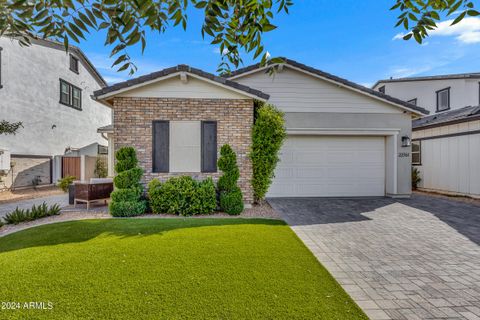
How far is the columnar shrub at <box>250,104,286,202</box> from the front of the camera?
7777 mm

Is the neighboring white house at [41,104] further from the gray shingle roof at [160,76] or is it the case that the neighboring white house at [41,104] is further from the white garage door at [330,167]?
the white garage door at [330,167]

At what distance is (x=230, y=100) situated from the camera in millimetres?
7789

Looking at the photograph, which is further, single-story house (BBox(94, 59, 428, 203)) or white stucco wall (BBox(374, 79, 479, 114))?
white stucco wall (BBox(374, 79, 479, 114))

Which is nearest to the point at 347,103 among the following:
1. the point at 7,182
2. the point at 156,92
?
the point at 156,92

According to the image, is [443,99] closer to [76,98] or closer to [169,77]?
[169,77]

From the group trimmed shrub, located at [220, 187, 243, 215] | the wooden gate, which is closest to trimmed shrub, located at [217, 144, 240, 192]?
trimmed shrub, located at [220, 187, 243, 215]

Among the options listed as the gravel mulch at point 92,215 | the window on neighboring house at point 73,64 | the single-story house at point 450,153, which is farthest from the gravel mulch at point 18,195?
the single-story house at point 450,153

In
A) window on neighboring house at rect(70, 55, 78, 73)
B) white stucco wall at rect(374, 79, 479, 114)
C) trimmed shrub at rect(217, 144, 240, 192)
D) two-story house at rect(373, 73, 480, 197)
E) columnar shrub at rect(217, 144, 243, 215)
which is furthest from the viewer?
white stucco wall at rect(374, 79, 479, 114)

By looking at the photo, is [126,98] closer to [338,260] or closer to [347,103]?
[338,260]

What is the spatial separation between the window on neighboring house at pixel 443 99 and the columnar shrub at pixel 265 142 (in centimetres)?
1520

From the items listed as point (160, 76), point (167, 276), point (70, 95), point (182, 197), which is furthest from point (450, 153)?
point (70, 95)

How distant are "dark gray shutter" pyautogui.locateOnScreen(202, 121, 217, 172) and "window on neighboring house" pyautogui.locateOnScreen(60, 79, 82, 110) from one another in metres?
12.3

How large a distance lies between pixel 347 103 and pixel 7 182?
51.9 ft

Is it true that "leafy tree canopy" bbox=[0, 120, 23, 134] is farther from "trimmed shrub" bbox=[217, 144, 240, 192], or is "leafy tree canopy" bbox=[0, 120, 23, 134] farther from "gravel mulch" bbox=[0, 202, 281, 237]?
"trimmed shrub" bbox=[217, 144, 240, 192]
